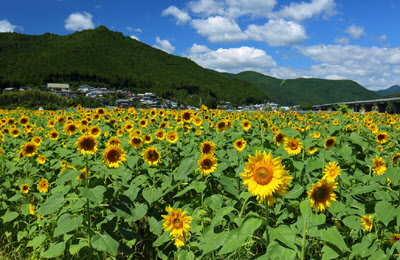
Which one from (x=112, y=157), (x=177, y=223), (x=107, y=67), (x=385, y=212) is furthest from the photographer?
(x=107, y=67)

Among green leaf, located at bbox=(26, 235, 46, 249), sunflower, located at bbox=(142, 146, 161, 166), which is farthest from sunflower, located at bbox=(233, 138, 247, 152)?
green leaf, located at bbox=(26, 235, 46, 249)

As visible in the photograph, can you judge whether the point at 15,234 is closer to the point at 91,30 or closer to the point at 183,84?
the point at 183,84

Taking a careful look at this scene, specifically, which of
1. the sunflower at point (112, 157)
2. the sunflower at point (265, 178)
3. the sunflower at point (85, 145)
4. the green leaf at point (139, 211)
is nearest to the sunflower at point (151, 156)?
the sunflower at point (112, 157)

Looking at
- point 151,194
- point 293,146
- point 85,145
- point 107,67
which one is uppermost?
point 107,67

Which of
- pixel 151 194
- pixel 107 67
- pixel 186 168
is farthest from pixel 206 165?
pixel 107 67

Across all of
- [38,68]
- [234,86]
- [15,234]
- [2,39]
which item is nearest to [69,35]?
[2,39]

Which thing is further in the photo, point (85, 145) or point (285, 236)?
point (85, 145)

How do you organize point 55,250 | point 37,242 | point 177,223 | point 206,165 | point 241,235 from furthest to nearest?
point 37,242
point 206,165
point 55,250
point 177,223
point 241,235

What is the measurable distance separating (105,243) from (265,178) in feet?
4.92

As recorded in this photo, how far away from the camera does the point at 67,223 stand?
86.7 inches

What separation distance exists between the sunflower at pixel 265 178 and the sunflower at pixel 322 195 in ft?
1.04

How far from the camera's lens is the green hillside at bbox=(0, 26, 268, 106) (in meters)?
103

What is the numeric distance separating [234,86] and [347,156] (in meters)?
129

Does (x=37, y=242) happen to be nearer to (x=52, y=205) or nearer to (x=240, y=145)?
(x=52, y=205)
